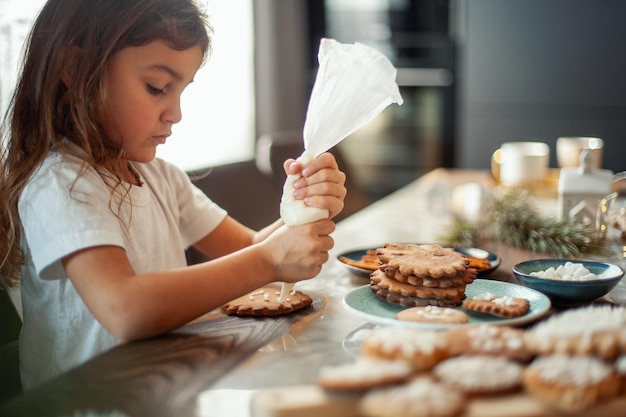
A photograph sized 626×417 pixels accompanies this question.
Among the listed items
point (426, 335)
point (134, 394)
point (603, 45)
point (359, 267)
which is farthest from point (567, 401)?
point (603, 45)

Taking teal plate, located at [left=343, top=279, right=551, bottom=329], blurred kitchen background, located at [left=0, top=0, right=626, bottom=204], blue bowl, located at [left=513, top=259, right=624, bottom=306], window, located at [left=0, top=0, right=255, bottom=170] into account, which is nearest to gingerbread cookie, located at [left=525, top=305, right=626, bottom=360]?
teal plate, located at [left=343, top=279, right=551, bottom=329]

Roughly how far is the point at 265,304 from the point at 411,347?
0.39 m

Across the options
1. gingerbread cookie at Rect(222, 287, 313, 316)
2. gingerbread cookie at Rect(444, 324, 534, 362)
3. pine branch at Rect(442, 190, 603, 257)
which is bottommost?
pine branch at Rect(442, 190, 603, 257)

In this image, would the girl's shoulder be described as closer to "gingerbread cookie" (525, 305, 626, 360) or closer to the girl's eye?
the girl's eye

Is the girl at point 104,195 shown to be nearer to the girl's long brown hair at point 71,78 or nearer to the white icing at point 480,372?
the girl's long brown hair at point 71,78

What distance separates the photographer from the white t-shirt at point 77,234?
3.29 feet

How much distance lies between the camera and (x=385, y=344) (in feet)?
2.27

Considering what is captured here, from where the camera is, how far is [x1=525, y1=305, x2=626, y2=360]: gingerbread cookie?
2.19ft

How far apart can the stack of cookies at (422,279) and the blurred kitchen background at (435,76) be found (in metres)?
3.00

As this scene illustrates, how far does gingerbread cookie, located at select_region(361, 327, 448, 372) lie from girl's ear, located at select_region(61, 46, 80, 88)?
2.38 feet

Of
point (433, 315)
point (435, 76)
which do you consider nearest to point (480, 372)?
point (433, 315)

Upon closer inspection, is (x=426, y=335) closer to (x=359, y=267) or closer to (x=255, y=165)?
(x=359, y=267)

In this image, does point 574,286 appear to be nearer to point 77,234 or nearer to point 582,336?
point 582,336

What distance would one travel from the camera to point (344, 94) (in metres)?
1.01
